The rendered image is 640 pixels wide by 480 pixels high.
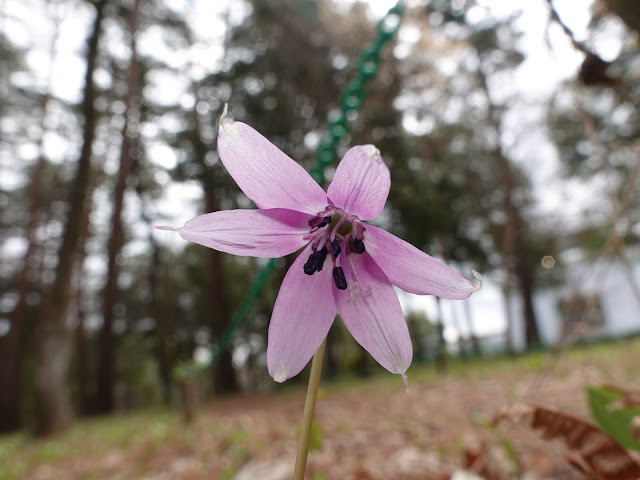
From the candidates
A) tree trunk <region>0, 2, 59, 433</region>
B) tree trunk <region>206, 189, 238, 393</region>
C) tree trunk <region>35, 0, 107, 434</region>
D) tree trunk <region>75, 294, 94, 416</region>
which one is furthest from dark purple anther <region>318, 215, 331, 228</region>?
tree trunk <region>75, 294, 94, 416</region>

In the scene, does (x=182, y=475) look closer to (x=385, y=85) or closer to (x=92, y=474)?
(x=92, y=474)

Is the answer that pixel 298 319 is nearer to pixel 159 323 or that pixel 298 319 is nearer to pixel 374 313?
pixel 374 313

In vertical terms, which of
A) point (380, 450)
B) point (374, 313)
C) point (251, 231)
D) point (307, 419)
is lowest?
point (380, 450)

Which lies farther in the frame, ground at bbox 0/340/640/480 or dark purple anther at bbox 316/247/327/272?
ground at bbox 0/340/640/480

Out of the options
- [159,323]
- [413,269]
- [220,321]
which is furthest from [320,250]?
[159,323]

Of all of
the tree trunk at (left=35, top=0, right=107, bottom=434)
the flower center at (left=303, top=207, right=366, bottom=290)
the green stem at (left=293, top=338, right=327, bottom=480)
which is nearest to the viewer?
the green stem at (left=293, top=338, right=327, bottom=480)

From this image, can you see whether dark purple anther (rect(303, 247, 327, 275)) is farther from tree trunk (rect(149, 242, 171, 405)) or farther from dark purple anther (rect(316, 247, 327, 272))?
tree trunk (rect(149, 242, 171, 405))

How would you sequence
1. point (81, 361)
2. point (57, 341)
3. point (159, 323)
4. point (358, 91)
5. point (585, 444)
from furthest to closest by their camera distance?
1. point (81, 361)
2. point (159, 323)
3. point (57, 341)
4. point (358, 91)
5. point (585, 444)
